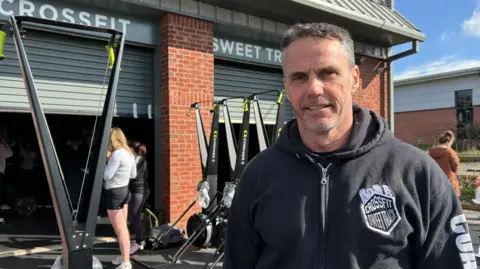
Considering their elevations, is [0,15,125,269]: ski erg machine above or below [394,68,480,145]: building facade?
below

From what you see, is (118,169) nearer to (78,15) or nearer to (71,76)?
(71,76)

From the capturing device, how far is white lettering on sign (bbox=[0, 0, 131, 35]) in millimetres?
4961

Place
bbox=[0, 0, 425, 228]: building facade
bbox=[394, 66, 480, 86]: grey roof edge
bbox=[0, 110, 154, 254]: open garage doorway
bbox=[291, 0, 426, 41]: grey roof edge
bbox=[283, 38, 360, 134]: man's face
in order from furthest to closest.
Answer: bbox=[394, 66, 480, 86]: grey roof edge, bbox=[0, 110, 154, 254]: open garage doorway, bbox=[291, 0, 426, 41]: grey roof edge, bbox=[0, 0, 425, 228]: building facade, bbox=[283, 38, 360, 134]: man's face

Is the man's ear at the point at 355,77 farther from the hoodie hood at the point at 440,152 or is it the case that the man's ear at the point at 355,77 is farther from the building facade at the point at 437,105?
the building facade at the point at 437,105

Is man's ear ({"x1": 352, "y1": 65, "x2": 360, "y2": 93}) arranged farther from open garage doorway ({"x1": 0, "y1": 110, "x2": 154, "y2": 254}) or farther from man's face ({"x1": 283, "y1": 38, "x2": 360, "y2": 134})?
open garage doorway ({"x1": 0, "y1": 110, "x2": 154, "y2": 254})

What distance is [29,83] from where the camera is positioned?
113 inches

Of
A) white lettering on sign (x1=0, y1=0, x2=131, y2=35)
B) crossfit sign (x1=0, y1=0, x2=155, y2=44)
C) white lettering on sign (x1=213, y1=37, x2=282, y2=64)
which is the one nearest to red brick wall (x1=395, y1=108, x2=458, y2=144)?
white lettering on sign (x1=213, y1=37, x2=282, y2=64)

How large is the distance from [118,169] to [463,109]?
29.3 m

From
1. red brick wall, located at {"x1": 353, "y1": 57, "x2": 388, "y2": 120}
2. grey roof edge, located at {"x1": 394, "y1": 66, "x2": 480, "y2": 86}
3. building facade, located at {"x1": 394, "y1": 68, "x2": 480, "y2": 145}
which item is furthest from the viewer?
building facade, located at {"x1": 394, "y1": 68, "x2": 480, "y2": 145}

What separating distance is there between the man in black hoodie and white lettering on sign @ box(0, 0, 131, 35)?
458cm

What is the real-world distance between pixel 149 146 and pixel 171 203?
2558mm

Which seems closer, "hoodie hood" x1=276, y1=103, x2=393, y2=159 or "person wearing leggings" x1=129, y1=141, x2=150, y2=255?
"hoodie hood" x1=276, y1=103, x2=393, y2=159

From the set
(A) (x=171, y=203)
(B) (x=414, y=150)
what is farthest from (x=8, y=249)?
(B) (x=414, y=150)

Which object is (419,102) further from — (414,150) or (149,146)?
(414,150)
